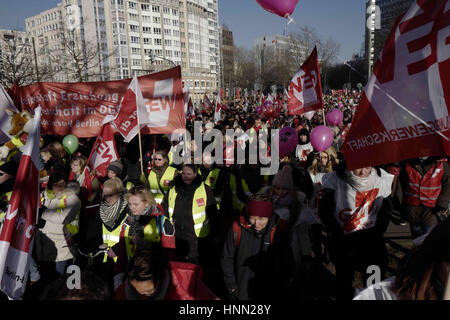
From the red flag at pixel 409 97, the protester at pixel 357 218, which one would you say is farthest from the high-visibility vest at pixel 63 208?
the red flag at pixel 409 97

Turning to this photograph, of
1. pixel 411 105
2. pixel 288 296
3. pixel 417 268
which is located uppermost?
pixel 411 105

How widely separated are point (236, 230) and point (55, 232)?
7.31 feet

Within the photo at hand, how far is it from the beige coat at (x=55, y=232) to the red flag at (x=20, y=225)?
162cm

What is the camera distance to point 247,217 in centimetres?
276

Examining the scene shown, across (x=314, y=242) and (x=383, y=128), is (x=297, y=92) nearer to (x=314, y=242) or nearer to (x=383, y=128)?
(x=314, y=242)

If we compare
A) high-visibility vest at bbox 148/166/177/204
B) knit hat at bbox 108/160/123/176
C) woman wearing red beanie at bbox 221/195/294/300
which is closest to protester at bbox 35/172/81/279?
knit hat at bbox 108/160/123/176

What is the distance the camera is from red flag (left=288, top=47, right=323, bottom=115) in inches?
223

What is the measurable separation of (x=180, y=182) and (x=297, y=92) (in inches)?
149

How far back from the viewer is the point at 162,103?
5.72m

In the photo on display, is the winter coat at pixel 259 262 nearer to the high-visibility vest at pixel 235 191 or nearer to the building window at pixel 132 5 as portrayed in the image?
the high-visibility vest at pixel 235 191

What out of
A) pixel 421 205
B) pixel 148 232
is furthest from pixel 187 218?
pixel 421 205

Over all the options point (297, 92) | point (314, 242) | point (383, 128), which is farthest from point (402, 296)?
point (297, 92)

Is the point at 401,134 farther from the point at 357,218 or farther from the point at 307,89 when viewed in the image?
the point at 307,89
